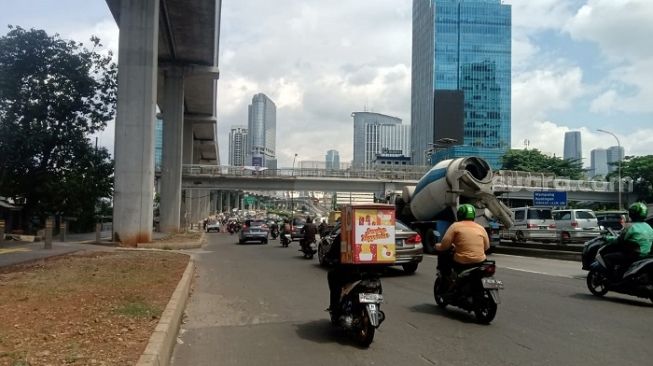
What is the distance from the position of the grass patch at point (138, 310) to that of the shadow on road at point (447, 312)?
4.12 meters

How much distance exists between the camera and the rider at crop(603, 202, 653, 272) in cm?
1021

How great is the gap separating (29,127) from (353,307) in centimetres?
3655

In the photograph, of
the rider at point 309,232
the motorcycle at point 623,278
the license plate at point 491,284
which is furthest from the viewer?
the rider at point 309,232

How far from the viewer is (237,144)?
16162 centimetres

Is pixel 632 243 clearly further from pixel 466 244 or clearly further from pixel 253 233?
pixel 253 233

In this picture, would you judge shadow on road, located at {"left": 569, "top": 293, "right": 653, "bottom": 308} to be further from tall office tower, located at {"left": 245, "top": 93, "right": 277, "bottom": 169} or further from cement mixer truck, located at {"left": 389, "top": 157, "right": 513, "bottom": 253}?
tall office tower, located at {"left": 245, "top": 93, "right": 277, "bottom": 169}

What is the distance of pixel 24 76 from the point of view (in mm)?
37969

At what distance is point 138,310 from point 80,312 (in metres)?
0.81

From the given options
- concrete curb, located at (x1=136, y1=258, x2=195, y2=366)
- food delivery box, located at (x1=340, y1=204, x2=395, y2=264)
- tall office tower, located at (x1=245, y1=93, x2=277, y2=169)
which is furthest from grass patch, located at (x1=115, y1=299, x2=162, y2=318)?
tall office tower, located at (x1=245, y1=93, x2=277, y2=169)

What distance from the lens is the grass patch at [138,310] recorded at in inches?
317

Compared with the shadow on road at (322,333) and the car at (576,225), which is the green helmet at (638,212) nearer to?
the shadow on road at (322,333)

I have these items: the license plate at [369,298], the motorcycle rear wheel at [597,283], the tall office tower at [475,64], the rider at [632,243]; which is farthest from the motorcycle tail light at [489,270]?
the tall office tower at [475,64]

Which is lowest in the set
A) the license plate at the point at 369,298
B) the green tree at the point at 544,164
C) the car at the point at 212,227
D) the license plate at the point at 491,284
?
the car at the point at 212,227

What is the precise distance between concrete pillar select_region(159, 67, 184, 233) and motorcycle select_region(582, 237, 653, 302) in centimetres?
4054
